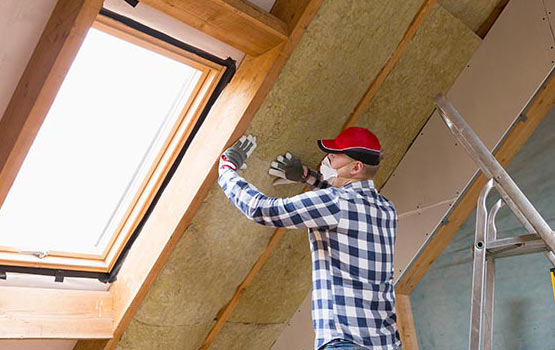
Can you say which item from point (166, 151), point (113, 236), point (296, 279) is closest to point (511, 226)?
point (296, 279)

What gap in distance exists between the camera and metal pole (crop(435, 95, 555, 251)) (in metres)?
1.91

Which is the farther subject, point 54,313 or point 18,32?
point 54,313

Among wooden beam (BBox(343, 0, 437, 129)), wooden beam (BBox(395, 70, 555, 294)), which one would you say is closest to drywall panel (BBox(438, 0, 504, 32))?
wooden beam (BBox(343, 0, 437, 129))

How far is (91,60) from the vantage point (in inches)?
82.5

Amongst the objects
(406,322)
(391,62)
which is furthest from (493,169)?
(406,322)

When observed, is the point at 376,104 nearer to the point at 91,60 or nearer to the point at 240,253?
the point at 240,253

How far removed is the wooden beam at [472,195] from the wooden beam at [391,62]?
2.08 ft

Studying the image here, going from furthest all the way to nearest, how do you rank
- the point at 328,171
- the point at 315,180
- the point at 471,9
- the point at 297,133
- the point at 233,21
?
the point at 471,9 → the point at 315,180 → the point at 297,133 → the point at 328,171 → the point at 233,21

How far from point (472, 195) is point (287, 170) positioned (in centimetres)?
92

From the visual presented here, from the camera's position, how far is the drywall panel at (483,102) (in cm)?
264

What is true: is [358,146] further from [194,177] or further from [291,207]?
[194,177]

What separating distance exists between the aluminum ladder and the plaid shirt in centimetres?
30

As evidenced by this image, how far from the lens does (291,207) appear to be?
1974 mm

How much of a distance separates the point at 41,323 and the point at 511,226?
2090mm
